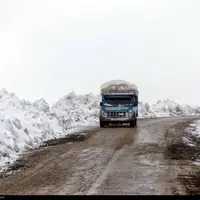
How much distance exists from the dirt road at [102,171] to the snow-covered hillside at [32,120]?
1305 mm

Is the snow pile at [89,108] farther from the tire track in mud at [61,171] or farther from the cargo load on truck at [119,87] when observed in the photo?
the tire track in mud at [61,171]

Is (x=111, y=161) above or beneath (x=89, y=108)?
above

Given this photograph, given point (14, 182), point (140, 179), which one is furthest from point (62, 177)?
point (140, 179)

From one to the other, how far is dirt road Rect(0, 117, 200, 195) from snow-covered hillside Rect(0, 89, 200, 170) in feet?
4.28

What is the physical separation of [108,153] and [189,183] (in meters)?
5.19

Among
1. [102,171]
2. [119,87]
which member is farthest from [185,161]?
[119,87]

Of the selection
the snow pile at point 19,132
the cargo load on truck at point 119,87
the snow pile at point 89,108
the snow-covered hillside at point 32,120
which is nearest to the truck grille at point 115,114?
the cargo load on truck at point 119,87

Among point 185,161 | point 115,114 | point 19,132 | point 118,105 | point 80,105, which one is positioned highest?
point 185,161

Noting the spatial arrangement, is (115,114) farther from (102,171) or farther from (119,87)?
(102,171)

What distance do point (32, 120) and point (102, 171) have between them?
13469 mm

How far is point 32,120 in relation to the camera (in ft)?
76.1

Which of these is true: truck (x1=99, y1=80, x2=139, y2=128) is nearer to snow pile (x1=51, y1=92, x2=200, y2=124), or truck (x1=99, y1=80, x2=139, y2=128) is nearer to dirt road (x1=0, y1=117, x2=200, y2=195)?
snow pile (x1=51, y1=92, x2=200, y2=124)

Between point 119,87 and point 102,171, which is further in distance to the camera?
point 119,87

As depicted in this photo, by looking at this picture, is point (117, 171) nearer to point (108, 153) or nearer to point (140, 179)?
point (140, 179)
